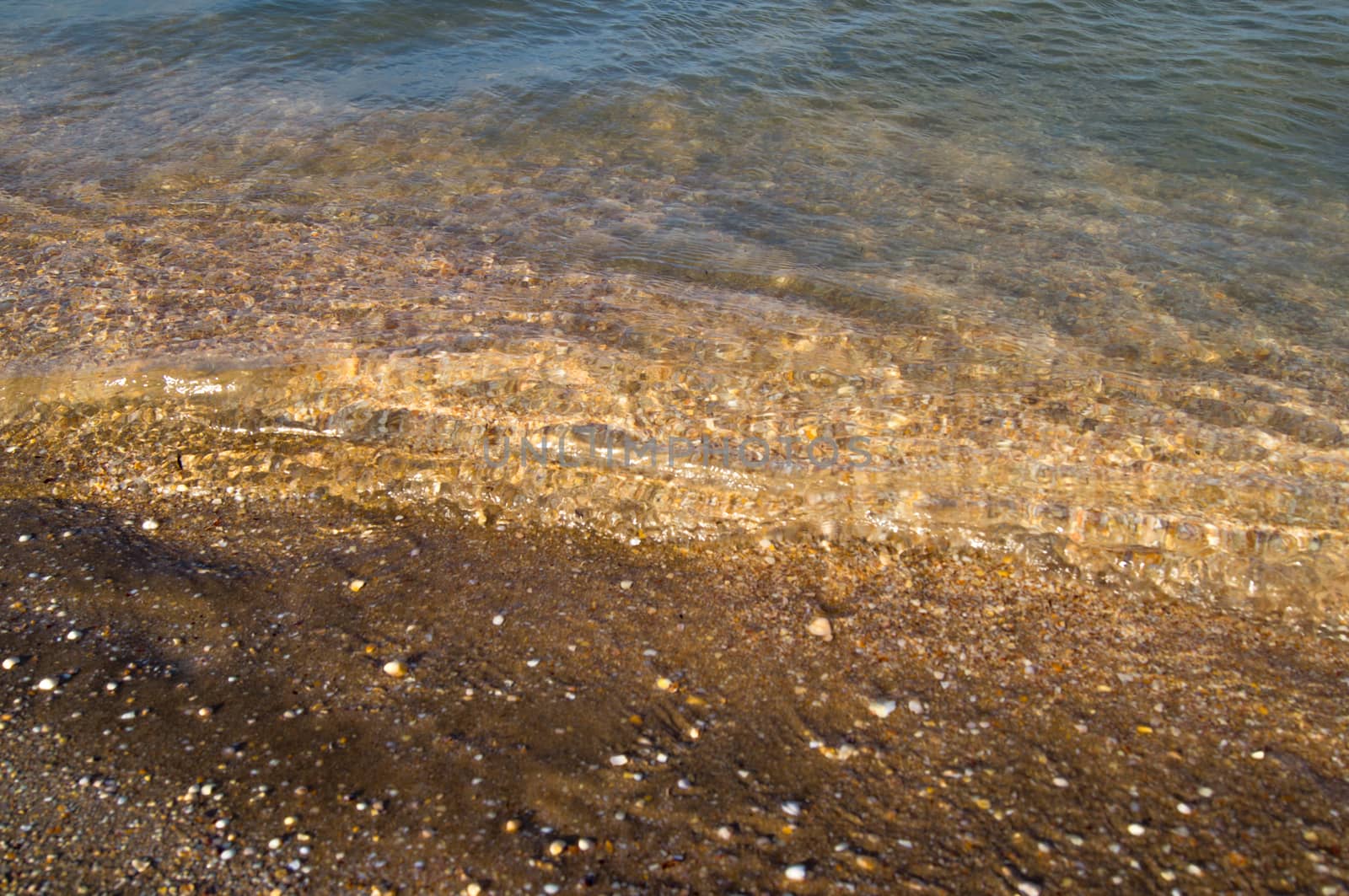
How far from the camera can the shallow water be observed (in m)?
4.55

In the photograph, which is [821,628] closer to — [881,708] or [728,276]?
[881,708]

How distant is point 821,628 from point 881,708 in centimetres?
46

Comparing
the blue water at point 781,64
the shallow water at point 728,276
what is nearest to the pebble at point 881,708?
the shallow water at point 728,276

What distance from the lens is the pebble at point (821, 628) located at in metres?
3.78

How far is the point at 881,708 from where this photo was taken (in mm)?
3441

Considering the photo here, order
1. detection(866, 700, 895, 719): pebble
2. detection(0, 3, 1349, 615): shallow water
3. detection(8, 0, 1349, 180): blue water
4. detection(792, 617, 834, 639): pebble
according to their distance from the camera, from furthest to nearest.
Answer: detection(8, 0, 1349, 180): blue water → detection(0, 3, 1349, 615): shallow water → detection(792, 617, 834, 639): pebble → detection(866, 700, 895, 719): pebble

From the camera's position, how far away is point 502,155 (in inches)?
321

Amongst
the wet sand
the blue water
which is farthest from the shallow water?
the wet sand

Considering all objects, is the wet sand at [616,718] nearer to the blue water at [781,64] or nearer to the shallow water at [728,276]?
the shallow water at [728,276]

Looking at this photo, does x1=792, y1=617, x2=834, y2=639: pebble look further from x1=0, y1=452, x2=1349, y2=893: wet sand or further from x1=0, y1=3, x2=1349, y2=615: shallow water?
x1=0, y1=3, x2=1349, y2=615: shallow water

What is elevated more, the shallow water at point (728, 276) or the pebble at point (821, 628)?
the shallow water at point (728, 276)

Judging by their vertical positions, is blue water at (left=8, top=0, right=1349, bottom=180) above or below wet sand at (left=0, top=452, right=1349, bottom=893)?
above

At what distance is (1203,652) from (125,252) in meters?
6.59

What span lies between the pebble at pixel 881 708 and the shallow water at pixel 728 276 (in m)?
1.03
